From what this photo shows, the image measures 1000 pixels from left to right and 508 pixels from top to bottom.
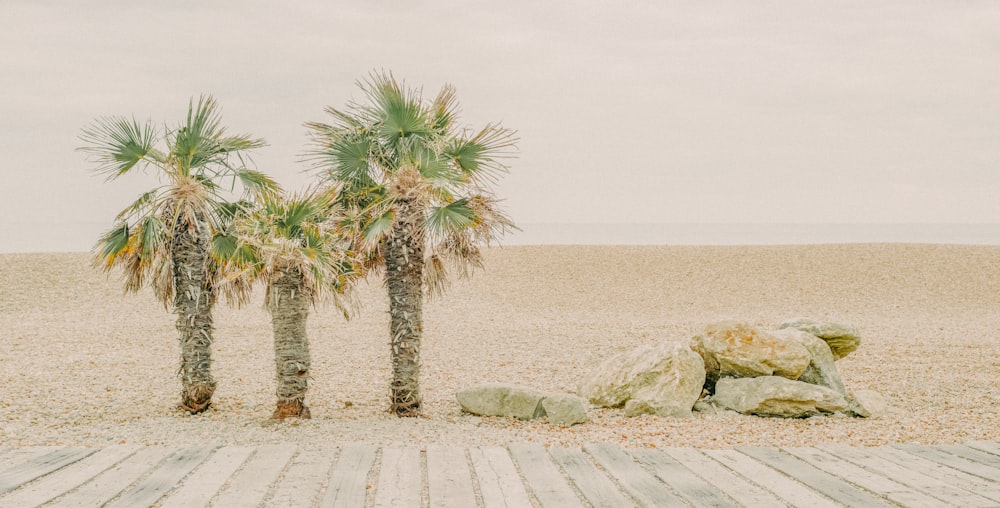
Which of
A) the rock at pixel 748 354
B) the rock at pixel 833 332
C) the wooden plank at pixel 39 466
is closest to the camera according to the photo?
the wooden plank at pixel 39 466

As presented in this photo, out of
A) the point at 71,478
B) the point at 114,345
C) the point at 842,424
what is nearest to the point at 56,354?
the point at 114,345

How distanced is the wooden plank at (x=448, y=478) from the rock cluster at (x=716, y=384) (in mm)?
2848

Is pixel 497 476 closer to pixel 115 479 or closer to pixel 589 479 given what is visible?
pixel 589 479

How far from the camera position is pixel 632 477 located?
18.9ft

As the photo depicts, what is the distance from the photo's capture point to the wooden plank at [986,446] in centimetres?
671

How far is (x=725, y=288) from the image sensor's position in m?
24.5

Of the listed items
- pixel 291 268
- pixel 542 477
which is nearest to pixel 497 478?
pixel 542 477

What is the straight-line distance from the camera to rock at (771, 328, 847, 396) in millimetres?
10188

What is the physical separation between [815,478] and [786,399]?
381 cm

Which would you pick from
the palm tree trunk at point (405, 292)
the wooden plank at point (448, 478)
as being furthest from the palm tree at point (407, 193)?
the wooden plank at point (448, 478)

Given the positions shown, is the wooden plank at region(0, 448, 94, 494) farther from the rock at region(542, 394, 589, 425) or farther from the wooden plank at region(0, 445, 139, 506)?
the rock at region(542, 394, 589, 425)

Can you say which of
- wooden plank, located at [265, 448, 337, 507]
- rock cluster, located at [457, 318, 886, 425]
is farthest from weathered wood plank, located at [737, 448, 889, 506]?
wooden plank, located at [265, 448, 337, 507]

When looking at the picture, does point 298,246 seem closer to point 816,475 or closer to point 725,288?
point 816,475

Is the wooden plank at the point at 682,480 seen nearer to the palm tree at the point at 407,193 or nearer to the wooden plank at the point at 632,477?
the wooden plank at the point at 632,477
